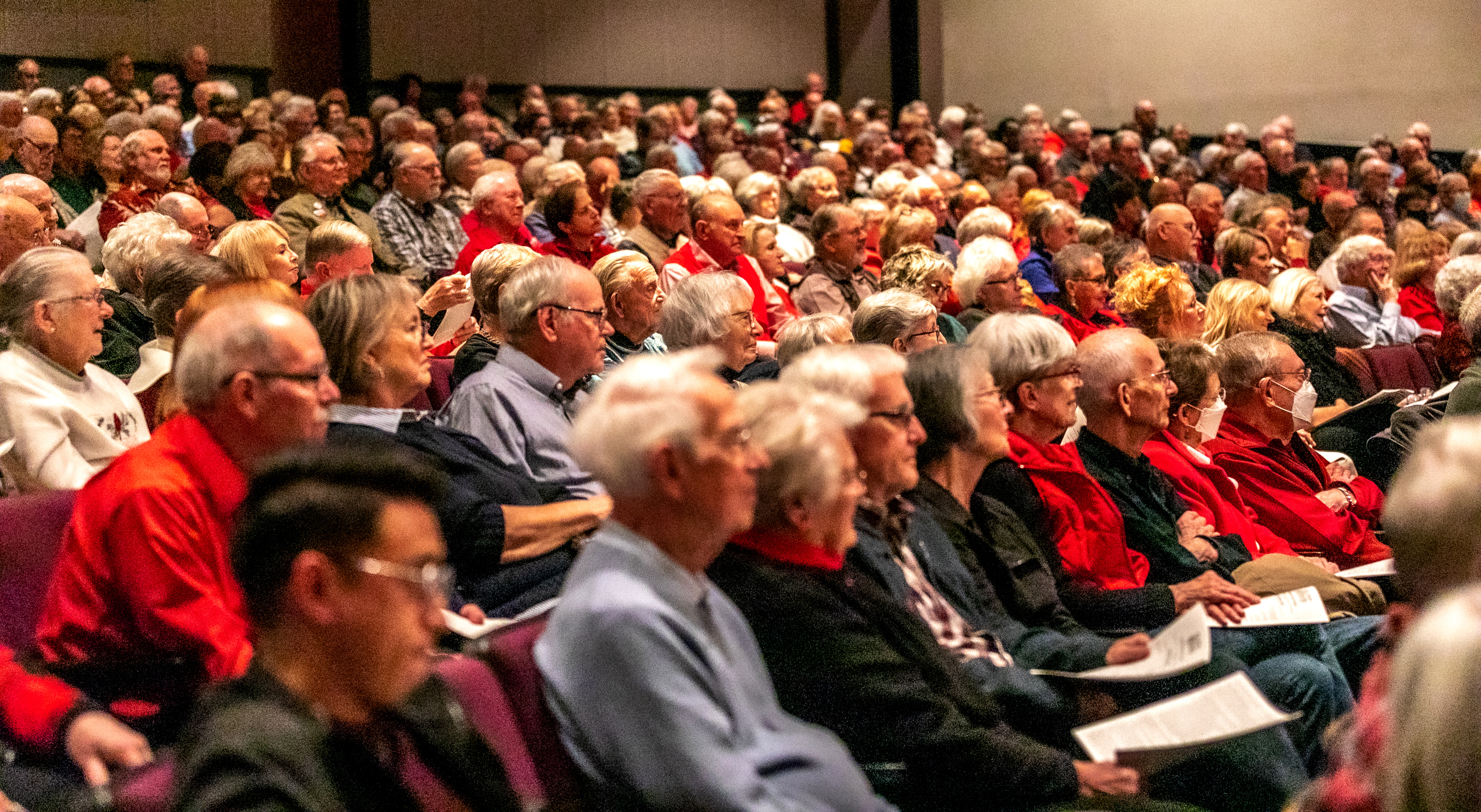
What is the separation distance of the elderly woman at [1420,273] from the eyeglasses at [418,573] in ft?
21.2

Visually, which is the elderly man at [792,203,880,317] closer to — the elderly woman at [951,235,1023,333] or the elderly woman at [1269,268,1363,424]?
the elderly woman at [951,235,1023,333]

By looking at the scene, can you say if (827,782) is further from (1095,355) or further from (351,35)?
(351,35)

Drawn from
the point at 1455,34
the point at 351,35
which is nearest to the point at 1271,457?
the point at 351,35

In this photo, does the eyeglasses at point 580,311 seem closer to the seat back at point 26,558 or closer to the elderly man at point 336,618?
the seat back at point 26,558

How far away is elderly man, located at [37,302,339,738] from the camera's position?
2002 millimetres

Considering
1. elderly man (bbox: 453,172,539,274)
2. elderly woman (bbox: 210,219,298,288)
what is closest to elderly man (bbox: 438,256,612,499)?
elderly woman (bbox: 210,219,298,288)

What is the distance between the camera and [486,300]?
151 inches

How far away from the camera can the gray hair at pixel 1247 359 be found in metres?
3.91

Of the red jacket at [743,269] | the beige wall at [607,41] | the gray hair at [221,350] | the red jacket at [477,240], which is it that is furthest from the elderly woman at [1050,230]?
the beige wall at [607,41]

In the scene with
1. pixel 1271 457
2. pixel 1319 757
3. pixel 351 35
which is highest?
pixel 351 35

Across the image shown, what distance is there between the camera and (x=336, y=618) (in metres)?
1.43

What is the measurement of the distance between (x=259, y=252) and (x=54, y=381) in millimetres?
1391

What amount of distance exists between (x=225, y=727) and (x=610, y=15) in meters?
12.5

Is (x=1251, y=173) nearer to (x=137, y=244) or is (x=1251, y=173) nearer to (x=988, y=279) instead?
(x=988, y=279)
